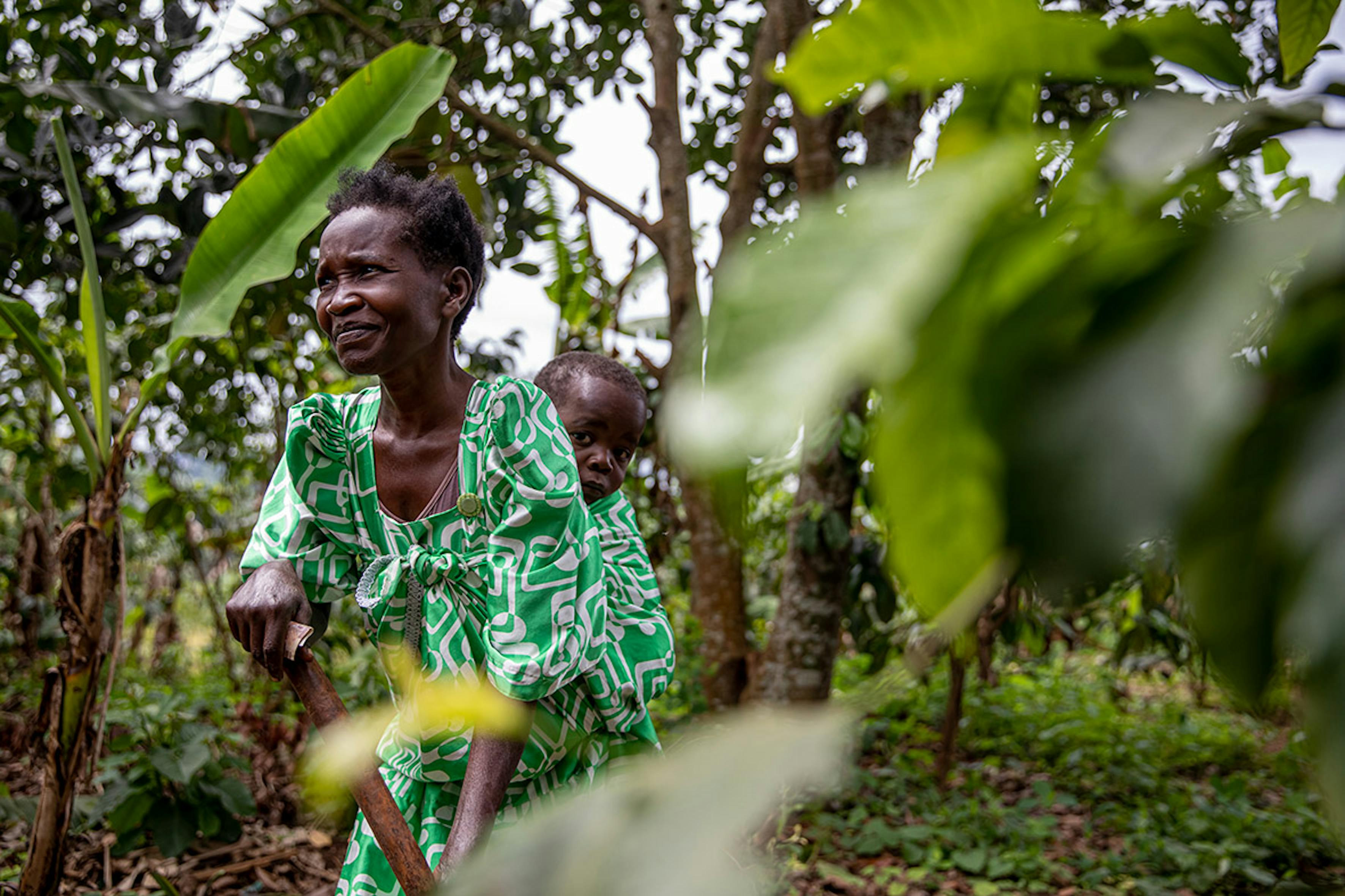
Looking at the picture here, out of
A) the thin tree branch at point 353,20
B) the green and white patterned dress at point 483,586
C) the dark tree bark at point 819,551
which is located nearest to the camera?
the green and white patterned dress at point 483,586

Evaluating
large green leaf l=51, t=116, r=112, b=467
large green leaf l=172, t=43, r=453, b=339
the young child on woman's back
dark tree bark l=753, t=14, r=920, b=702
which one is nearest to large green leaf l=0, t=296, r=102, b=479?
large green leaf l=51, t=116, r=112, b=467

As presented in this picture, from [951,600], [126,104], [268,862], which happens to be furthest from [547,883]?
[268,862]

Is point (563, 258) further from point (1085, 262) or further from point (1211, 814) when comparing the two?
point (1085, 262)

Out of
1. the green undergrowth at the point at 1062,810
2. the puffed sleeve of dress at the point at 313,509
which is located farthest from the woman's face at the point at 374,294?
the green undergrowth at the point at 1062,810

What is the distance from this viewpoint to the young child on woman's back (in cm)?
153

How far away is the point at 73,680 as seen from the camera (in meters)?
1.84

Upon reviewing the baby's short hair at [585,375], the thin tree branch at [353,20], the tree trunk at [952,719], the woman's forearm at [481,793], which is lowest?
the tree trunk at [952,719]

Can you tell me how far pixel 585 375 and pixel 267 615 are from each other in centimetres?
73

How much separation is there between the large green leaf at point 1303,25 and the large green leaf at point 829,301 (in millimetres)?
242

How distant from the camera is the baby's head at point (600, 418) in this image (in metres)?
1.72

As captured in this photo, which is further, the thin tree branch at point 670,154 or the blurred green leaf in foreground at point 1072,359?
the thin tree branch at point 670,154

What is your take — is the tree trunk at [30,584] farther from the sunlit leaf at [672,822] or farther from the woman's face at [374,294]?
the sunlit leaf at [672,822]

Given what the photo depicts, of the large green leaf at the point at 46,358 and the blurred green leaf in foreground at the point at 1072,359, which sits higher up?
the large green leaf at the point at 46,358

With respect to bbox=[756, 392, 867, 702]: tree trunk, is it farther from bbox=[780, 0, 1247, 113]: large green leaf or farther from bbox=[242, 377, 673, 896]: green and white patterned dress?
bbox=[780, 0, 1247, 113]: large green leaf
